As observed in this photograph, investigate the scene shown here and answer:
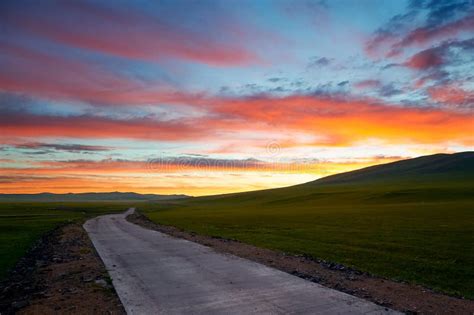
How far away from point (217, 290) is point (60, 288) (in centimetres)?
621

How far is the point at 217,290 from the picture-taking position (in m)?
12.2

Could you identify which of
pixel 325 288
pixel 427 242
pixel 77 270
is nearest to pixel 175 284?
pixel 325 288

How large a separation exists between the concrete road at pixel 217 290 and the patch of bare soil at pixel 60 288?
22.0 inches

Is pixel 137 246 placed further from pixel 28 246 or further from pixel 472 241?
pixel 472 241

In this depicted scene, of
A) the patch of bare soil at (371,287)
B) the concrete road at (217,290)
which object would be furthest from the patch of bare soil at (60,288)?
the patch of bare soil at (371,287)

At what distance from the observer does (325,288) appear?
1241 centimetres

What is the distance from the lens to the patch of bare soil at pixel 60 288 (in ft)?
36.5

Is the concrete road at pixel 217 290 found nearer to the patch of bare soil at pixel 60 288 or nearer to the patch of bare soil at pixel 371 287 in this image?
the patch of bare soil at pixel 60 288

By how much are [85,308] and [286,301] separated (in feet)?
20.0

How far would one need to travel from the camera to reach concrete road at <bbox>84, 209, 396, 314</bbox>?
10312mm

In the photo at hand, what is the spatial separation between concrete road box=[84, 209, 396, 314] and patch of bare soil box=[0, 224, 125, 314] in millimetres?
560

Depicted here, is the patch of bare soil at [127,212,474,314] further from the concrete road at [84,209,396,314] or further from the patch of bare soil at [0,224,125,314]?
the patch of bare soil at [0,224,125,314]

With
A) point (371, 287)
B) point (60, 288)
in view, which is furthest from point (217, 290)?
point (60, 288)

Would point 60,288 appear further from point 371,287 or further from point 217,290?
point 371,287
